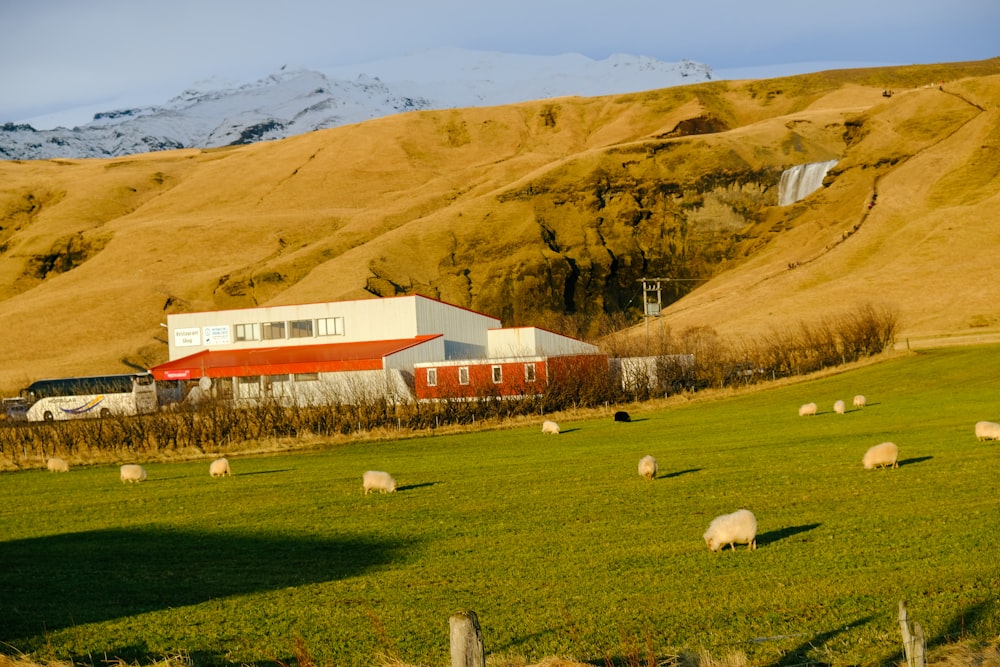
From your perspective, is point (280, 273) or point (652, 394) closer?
point (652, 394)

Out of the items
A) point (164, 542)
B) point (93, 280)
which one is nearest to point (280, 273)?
point (93, 280)

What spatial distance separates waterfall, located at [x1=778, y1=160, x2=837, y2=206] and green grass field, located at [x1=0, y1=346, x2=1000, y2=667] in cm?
12396

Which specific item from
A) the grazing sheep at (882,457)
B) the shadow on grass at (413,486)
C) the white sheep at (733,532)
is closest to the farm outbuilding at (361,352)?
the shadow on grass at (413,486)

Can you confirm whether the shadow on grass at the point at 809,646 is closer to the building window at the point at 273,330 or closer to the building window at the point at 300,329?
the building window at the point at 300,329

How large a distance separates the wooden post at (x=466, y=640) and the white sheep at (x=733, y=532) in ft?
39.7

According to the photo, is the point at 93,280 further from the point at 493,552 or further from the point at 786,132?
the point at 493,552

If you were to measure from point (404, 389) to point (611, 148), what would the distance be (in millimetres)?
107448

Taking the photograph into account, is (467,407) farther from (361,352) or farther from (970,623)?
(970,623)

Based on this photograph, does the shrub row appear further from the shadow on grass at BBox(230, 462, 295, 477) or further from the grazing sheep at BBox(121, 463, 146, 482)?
the grazing sheep at BBox(121, 463, 146, 482)

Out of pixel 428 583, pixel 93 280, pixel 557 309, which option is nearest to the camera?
pixel 428 583

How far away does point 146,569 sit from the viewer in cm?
2180

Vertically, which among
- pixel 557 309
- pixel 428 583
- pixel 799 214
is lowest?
pixel 428 583

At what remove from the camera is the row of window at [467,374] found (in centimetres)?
7106

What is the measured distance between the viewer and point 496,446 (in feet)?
160
